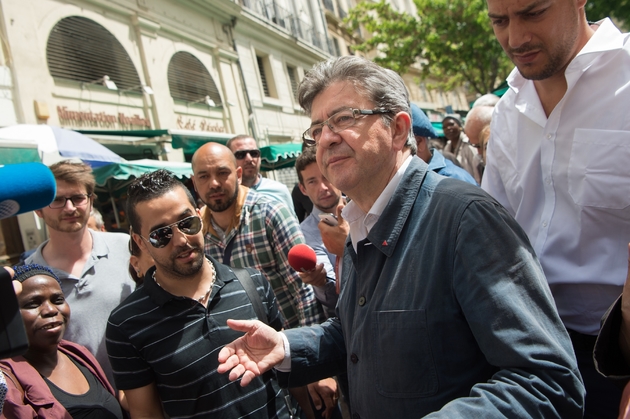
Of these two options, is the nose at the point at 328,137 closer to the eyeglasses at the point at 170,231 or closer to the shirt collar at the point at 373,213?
the shirt collar at the point at 373,213

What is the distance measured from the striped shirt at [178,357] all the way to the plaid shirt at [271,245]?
3.05 feet

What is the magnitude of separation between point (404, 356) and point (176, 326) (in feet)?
4.01

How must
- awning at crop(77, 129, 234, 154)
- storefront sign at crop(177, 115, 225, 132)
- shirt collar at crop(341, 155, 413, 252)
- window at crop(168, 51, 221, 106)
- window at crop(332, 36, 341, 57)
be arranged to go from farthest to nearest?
1. window at crop(332, 36, 341, 57)
2. window at crop(168, 51, 221, 106)
3. storefront sign at crop(177, 115, 225, 132)
4. awning at crop(77, 129, 234, 154)
5. shirt collar at crop(341, 155, 413, 252)

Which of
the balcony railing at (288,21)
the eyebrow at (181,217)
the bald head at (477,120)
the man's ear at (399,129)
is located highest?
the balcony railing at (288,21)

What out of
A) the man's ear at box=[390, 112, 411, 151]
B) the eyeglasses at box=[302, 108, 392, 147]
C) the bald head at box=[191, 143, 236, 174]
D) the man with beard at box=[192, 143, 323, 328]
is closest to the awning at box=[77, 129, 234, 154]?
the bald head at box=[191, 143, 236, 174]

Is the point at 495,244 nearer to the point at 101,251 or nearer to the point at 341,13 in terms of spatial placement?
the point at 101,251

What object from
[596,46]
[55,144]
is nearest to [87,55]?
[55,144]

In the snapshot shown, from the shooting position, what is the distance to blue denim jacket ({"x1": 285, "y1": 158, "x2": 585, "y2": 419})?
3.52 feet

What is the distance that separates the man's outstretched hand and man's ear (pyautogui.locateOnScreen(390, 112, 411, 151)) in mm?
850

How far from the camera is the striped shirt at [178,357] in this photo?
2004mm

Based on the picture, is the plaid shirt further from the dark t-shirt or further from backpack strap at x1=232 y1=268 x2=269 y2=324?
the dark t-shirt

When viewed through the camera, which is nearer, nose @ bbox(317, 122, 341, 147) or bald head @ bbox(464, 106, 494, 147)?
nose @ bbox(317, 122, 341, 147)

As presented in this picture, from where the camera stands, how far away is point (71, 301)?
2.75m

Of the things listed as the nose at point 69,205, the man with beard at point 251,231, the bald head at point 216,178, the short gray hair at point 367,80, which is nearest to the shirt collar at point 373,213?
the short gray hair at point 367,80
